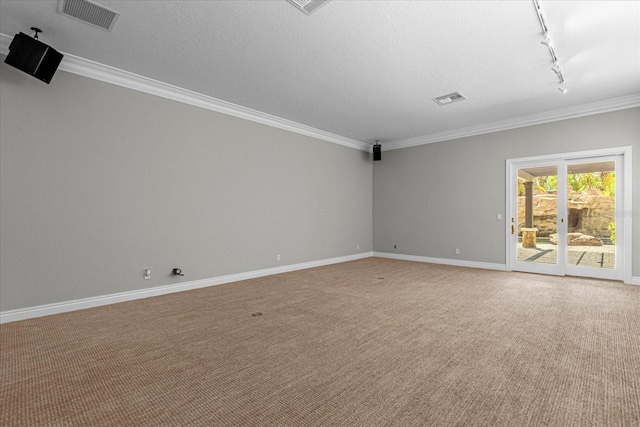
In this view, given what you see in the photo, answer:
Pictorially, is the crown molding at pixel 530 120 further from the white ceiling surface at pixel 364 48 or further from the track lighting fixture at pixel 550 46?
the track lighting fixture at pixel 550 46

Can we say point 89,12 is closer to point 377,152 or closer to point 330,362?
point 330,362

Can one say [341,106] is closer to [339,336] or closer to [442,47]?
Answer: [442,47]

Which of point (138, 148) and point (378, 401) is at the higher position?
point (138, 148)

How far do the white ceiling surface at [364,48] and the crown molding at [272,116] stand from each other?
0.14 meters

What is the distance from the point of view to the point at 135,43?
3438mm

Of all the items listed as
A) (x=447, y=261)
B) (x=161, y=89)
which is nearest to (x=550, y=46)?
(x=447, y=261)

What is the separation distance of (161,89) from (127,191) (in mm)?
1559

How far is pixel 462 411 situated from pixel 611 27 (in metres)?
3.95

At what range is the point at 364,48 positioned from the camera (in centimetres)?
353

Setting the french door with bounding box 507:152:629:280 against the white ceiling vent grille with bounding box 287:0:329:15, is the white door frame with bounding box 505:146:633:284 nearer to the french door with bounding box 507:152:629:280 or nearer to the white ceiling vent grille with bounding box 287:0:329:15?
the french door with bounding box 507:152:629:280

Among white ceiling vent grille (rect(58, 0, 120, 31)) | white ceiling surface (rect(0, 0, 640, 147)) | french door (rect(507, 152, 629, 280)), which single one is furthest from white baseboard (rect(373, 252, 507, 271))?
white ceiling vent grille (rect(58, 0, 120, 31))

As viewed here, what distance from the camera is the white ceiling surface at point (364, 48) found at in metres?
2.91

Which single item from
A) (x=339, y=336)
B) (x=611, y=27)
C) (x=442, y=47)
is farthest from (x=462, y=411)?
(x=611, y=27)

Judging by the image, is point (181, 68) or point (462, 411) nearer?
point (462, 411)
